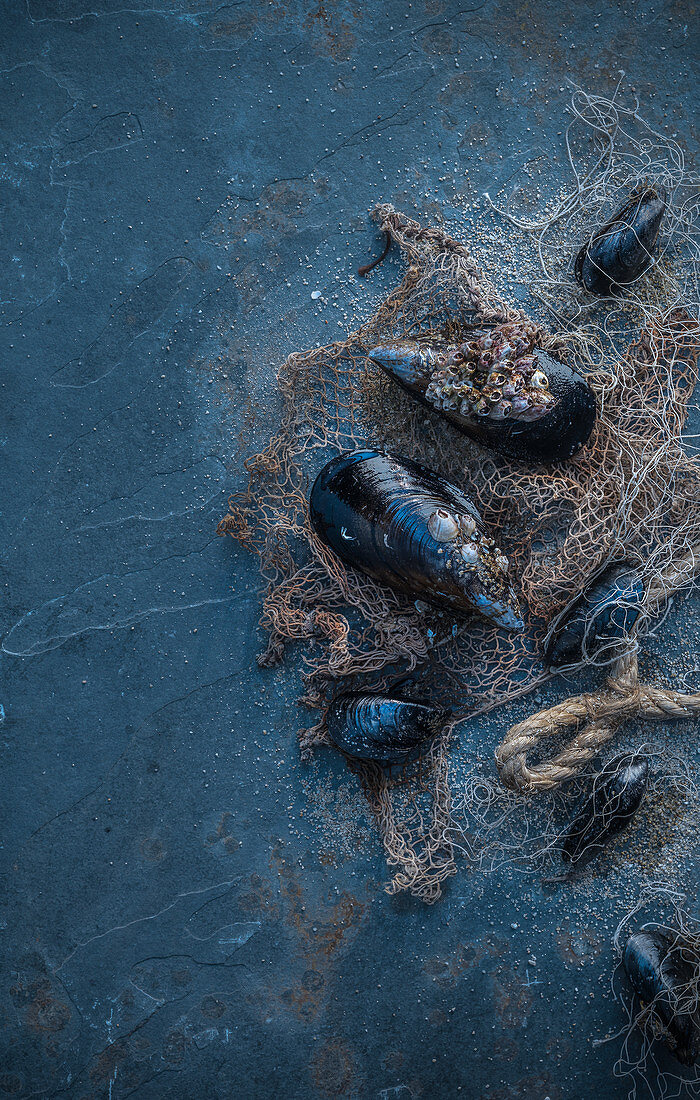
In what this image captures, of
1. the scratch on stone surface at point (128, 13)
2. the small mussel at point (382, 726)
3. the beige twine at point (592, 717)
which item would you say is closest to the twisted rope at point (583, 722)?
the beige twine at point (592, 717)

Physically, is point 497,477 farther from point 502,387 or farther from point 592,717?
point 592,717

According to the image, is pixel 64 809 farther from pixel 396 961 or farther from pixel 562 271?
pixel 562 271

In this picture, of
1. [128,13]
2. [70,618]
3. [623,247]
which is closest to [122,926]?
[70,618]

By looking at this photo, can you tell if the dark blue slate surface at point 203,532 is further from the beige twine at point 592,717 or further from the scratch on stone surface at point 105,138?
the beige twine at point 592,717

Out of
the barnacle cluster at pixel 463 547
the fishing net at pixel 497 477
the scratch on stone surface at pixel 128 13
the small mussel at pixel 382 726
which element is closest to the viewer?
the barnacle cluster at pixel 463 547

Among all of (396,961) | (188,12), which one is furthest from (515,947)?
(188,12)

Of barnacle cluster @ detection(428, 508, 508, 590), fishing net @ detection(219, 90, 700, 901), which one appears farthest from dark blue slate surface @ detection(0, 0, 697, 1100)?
barnacle cluster @ detection(428, 508, 508, 590)
